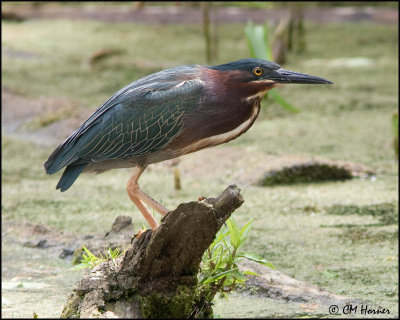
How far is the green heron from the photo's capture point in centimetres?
266

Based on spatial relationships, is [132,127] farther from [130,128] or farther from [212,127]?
[212,127]

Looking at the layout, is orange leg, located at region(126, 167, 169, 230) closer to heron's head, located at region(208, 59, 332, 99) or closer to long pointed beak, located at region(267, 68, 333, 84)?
heron's head, located at region(208, 59, 332, 99)

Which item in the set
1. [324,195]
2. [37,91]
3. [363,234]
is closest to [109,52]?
[37,91]

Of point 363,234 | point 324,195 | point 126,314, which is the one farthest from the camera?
point 324,195

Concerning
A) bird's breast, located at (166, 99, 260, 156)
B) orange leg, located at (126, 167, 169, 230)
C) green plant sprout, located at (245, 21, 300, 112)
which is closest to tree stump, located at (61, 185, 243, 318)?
orange leg, located at (126, 167, 169, 230)

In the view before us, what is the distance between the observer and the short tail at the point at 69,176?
→ 8.94 feet

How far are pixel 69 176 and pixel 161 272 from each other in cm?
48

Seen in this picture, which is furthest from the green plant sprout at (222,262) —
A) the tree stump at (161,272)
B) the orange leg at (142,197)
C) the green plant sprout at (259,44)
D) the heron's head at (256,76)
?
the green plant sprout at (259,44)

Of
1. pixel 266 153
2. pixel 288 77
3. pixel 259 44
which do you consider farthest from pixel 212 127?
pixel 259 44

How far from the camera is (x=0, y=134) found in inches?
257

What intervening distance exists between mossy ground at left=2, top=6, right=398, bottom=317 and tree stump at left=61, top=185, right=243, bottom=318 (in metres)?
0.60

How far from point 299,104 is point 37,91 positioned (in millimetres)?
2471

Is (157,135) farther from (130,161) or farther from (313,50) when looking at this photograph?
(313,50)

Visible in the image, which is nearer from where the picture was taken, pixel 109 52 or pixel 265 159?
pixel 265 159
